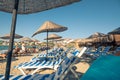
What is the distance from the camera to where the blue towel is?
9.35 feet

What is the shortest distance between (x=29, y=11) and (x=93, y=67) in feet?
5.42

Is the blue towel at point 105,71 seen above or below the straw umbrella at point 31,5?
below

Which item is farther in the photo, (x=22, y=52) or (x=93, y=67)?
(x=22, y=52)

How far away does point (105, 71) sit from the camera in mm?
3082

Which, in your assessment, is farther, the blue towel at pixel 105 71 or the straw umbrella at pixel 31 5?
the blue towel at pixel 105 71

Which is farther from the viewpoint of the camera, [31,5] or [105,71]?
[105,71]

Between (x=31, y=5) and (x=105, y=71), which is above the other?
(x=31, y=5)

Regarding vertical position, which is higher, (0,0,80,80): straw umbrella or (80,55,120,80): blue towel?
(0,0,80,80): straw umbrella

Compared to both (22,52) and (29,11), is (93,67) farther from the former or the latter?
(22,52)

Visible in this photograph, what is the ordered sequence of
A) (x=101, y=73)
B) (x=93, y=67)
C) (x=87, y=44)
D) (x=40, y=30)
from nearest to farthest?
(x=101, y=73) → (x=93, y=67) → (x=87, y=44) → (x=40, y=30)

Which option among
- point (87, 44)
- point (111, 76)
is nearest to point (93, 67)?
point (111, 76)

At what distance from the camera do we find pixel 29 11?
Answer: 9.16 feet

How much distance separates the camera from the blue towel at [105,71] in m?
2.85

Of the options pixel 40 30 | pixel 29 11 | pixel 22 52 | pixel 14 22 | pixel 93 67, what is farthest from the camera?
pixel 22 52
